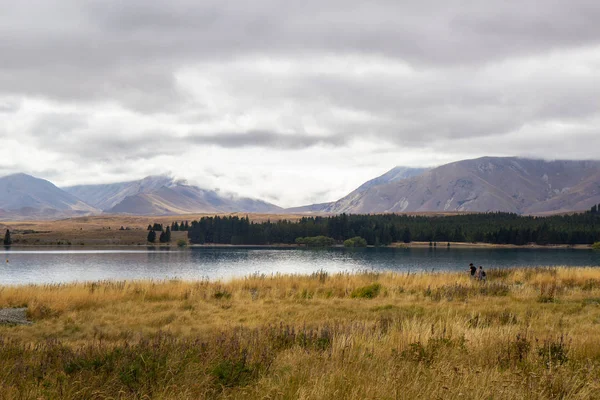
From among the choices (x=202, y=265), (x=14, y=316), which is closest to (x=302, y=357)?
(x=14, y=316)

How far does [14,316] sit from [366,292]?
16.6 meters

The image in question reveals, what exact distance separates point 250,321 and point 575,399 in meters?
12.3

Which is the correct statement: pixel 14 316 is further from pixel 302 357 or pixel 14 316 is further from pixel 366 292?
pixel 366 292

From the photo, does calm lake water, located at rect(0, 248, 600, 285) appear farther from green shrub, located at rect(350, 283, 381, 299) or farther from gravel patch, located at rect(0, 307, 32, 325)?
gravel patch, located at rect(0, 307, 32, 325)

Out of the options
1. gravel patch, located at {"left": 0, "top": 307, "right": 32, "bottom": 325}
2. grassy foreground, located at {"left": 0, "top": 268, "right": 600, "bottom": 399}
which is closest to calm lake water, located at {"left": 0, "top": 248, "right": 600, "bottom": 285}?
gravel patch, located at {"left": 0, "top": 307, "right": 32, "bottom": 325}

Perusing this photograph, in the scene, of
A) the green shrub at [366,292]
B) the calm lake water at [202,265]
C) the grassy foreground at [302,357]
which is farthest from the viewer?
the calm lake water at [202,265]

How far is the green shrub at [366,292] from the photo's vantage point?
26234mm

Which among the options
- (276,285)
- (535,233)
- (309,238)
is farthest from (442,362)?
(535,233)

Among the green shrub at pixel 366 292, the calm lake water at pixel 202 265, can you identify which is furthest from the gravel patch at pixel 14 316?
the calm lake water at pixel 202 265

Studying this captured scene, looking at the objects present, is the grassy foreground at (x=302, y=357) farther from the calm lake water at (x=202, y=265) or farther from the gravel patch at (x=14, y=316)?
the calm lake water at (x=202, y=265)

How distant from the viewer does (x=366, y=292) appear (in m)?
26.6

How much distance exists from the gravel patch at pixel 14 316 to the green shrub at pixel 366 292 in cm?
1542

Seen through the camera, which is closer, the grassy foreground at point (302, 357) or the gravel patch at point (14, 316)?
the grassy foreground at point (302, 357)

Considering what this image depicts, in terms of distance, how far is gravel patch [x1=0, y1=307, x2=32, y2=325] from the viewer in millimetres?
18220
